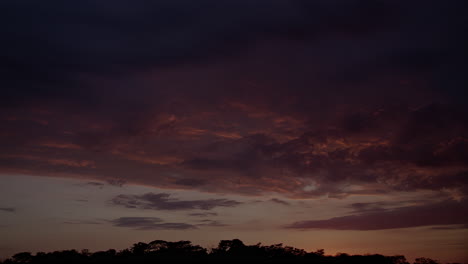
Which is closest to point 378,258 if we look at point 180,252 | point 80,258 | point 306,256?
point 306,256

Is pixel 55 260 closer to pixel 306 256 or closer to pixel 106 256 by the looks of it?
pixel 106 256

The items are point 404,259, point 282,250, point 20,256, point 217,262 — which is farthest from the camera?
point 282,250

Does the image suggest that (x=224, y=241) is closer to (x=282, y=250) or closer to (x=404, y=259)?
(x=282, y=250)

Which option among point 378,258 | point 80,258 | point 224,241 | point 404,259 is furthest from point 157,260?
point 404,259

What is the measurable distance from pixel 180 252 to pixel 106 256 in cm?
1792

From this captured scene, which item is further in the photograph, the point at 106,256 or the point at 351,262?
the point at 106,256

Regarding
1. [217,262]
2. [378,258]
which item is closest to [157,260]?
[217,262]

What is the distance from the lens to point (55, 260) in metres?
93.6

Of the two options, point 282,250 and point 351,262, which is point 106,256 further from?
point 351,262

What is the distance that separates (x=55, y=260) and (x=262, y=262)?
4713 cm

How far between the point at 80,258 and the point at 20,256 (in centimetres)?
1283

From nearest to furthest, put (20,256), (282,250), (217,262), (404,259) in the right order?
(217,262)
(20,256)
(404,259)
(282,250)

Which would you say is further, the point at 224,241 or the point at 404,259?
the point at 224,241

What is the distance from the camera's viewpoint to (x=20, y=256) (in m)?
91.9
